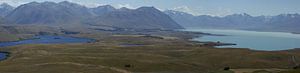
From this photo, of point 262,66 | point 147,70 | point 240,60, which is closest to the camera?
point 147,70

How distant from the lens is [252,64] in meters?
148

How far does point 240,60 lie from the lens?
159250 millimetres

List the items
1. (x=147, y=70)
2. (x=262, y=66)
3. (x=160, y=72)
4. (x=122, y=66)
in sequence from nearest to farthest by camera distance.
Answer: (x=160, y=72) → (x=147, y=70) → (x=122, y=66) → (x=262, y=66)

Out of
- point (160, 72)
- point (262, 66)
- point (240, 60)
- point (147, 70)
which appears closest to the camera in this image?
point (160, 72)

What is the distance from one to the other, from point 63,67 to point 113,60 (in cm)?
2742

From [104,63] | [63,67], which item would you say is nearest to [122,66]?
[104,63]

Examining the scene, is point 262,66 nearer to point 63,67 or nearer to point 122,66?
point 122,66

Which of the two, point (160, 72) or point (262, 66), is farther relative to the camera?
point (262, 66)

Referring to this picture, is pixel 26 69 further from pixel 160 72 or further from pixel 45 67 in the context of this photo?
pixel 160 72

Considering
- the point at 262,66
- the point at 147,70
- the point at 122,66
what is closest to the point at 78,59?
the point at 122,66

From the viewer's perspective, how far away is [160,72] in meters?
118

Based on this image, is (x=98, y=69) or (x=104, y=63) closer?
(x=98, y=69)

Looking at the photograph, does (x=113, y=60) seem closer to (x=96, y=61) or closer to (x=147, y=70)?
(x=96, y=61)

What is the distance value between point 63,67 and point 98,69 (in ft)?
33.3
